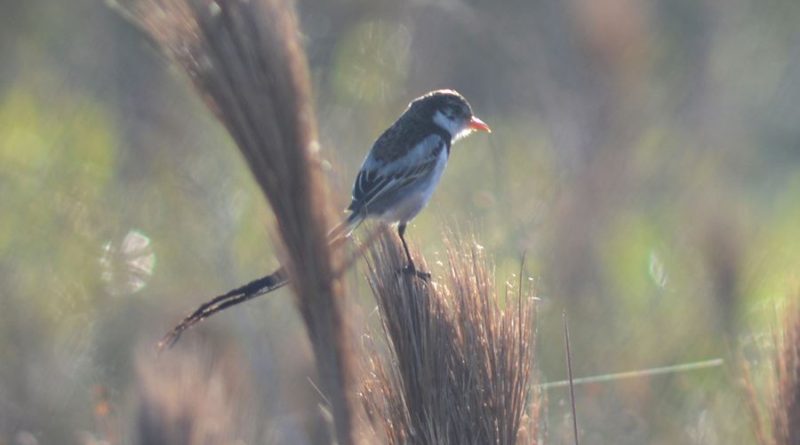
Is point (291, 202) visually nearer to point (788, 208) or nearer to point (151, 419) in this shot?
point (151, 419)

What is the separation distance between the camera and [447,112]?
5.07 m

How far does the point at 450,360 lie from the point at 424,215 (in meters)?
4.30

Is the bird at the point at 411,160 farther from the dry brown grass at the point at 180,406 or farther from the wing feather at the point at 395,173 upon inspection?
the dry brown grass at the point at 180,406

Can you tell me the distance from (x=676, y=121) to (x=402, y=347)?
6.17m

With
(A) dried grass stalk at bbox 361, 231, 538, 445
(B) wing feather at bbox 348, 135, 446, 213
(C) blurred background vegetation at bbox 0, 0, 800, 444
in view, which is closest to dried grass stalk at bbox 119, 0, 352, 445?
(A) dried grass stalk at bbox 361, 231, 538, 445

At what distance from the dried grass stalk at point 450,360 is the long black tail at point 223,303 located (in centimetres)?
21

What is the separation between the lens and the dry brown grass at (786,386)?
92.6 inches

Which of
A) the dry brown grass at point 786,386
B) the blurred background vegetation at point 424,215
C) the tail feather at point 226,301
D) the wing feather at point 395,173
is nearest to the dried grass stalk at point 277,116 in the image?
the tail feather at point 226,301

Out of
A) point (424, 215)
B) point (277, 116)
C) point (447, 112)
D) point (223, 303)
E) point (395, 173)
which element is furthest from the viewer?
point (424, 215)

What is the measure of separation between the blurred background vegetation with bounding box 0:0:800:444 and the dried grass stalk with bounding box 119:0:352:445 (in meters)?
2.63

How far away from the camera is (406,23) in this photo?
8977 millimetres

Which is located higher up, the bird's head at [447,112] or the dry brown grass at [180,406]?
the bird's head at [447,112]

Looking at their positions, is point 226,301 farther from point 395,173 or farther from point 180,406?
point 395,173

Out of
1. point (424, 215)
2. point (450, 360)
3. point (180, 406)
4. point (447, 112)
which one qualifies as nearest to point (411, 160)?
point (447, 112)
